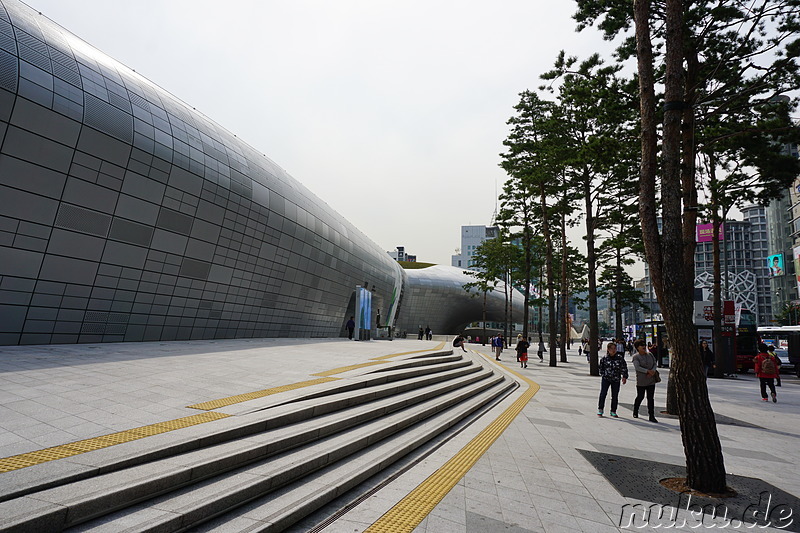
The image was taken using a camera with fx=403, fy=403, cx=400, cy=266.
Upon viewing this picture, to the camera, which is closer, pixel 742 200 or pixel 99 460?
pixel 99 460

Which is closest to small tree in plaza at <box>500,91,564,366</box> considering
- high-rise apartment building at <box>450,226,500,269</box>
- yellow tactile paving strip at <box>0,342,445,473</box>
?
yellow tactile paving strip at <box>0,342,445,473</box>

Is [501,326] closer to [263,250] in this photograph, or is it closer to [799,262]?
[799,262]

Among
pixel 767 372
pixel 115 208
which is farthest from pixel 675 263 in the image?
pixel 115 208

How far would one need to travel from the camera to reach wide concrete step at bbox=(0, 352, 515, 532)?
10.5ft

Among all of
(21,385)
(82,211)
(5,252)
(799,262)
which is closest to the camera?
(21,385)

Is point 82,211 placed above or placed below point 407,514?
above

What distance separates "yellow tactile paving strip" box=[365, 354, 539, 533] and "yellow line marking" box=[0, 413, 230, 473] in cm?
277

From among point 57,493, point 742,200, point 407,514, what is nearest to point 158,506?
point 57,493

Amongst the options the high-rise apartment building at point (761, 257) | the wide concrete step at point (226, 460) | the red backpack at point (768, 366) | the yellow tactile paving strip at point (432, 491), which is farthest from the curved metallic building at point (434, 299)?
the high-rise apartment building at point (761, 257)

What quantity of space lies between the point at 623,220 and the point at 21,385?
2440cm

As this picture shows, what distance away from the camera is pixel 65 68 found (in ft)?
41.0

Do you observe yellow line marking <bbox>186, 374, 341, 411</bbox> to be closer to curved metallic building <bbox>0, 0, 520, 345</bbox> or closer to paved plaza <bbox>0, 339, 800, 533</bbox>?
paved plaza <bbox>0, 339, 800, 533</bbox>

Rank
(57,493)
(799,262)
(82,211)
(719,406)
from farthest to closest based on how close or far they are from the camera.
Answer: (799,262)
(82,211)
(719,406)
(57,493)

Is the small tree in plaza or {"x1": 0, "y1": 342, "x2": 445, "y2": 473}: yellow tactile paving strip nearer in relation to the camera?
{"x1": 0, "y1": 342, "x2": 445, "y2": 473}: yellow tactile paving strip
